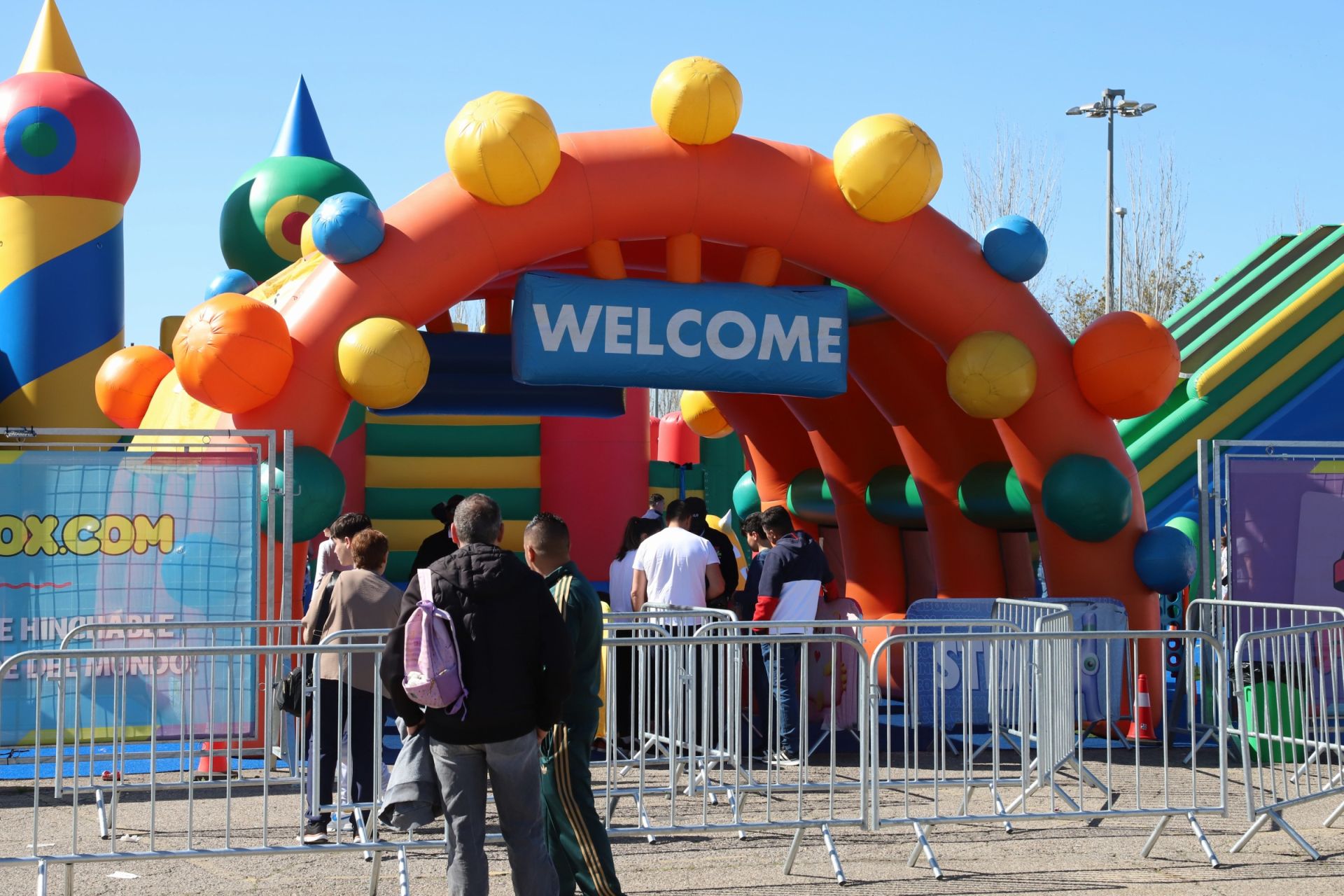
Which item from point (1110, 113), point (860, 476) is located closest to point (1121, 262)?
point (1110, 113)

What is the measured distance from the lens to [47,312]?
46.4ft

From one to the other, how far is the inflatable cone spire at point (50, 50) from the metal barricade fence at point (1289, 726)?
11.5 metres

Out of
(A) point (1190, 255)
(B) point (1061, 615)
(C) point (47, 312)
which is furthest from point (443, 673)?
(A) point (1190, 255)

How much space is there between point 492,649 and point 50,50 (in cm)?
1165

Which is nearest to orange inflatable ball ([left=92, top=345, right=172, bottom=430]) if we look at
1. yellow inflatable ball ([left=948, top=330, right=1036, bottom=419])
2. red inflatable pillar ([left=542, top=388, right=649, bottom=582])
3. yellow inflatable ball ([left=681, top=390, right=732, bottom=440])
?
yellow inflatable ball ([left=948, top=330, right=1036, bottom=419])

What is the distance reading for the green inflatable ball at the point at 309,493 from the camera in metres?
8.55

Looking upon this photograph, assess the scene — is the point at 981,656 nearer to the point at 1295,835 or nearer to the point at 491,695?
the point at 1295,835

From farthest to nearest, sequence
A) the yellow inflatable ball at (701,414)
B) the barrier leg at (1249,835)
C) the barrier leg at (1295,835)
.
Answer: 1. the yellow inflatable ball at (701,414)
2. the barrier leg at (1249,835)
3. the barrier leg at (1295,835)

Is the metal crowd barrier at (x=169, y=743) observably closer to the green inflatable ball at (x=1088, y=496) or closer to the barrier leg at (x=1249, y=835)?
the barrier leg at (x=1249, y=835)

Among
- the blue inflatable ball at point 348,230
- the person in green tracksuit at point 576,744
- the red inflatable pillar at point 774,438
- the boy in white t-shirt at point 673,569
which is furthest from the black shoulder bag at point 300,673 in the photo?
the red inflatable pillar at point 774,438

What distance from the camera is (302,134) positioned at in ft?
49.6

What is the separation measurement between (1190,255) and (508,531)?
2264 centimetres

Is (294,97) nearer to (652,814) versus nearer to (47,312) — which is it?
(47,312)

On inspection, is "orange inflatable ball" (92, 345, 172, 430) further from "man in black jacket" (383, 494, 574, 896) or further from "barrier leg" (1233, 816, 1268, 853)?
"barrier leg" (1233, 816, 1268, 853)
